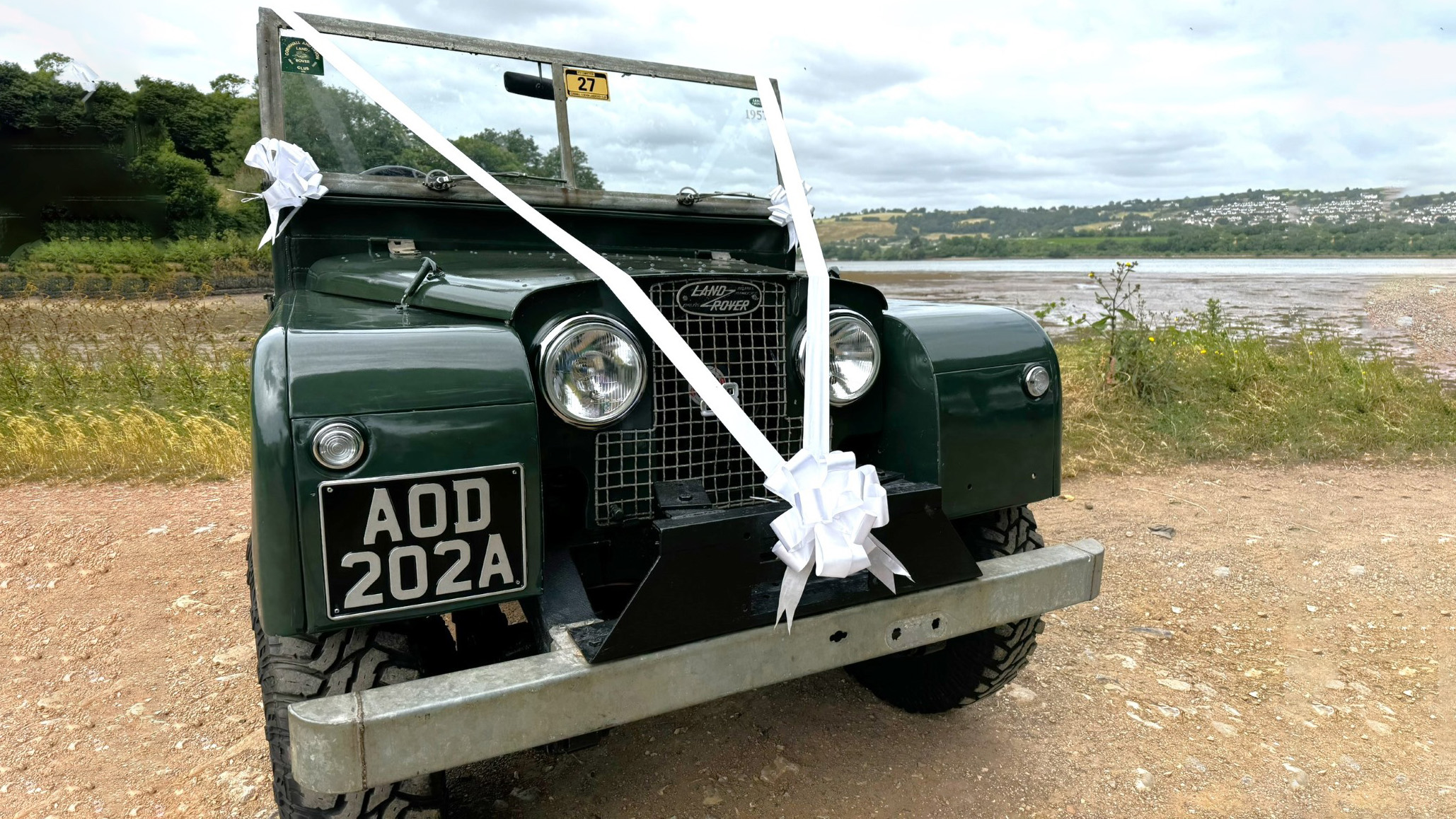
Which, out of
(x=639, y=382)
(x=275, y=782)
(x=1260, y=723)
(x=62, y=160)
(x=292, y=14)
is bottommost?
(x=1260, y=723)

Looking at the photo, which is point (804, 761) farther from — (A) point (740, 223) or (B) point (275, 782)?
(A) point (740, 223)

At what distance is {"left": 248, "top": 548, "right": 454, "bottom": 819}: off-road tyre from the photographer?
1.81m

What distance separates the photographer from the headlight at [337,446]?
163cm

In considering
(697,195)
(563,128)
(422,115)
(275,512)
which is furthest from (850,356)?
(422,115)

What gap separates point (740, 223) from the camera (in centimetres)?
358

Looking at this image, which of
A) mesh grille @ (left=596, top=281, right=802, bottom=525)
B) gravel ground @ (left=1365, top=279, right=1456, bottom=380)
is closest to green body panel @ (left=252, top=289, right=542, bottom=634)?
mesh grille @ (left=596, top=281, right=802, bottom=525)

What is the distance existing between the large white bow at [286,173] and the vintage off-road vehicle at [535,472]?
0.26ft

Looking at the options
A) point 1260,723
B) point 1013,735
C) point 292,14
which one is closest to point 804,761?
point 1013,735

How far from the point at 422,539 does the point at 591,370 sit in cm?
54

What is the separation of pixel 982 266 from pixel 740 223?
40.6 metres

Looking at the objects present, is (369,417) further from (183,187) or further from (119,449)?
(183,187)

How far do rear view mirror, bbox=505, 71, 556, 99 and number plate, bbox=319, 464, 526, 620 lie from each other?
2.00m

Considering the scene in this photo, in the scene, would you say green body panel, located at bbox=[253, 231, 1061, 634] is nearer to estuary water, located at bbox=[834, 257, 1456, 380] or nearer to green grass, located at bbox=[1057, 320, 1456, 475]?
estuary water, located at bbox=[834, 257, 1456, 380]

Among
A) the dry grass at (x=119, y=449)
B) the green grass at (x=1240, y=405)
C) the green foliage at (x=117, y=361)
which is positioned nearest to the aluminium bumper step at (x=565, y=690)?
the green grass at (x=1240, y=405)
